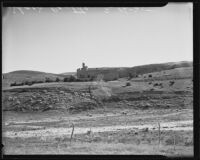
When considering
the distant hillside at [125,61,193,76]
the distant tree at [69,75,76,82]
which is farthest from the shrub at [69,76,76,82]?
the distant hillside at [125,61,193,76]

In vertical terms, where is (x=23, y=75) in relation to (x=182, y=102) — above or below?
above

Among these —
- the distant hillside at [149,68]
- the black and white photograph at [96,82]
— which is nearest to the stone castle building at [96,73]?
the black and white photograph at [96,82]

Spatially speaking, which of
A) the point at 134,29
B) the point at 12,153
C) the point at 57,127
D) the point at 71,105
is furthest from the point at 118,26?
the point at 12,153

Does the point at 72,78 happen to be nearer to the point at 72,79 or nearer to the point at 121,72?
the point at 72,79

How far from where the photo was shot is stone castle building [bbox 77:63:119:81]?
3.11 meters

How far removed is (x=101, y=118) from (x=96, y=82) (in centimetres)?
40

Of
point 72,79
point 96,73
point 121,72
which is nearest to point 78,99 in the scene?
point 72,79

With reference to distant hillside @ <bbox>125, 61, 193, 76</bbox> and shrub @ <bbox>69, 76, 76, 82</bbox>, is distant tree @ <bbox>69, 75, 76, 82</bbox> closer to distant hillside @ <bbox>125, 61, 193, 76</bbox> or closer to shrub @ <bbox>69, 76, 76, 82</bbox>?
shrub @ <bbox>69, 76, 76, 82</bbox>

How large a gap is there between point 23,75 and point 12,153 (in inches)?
32.4

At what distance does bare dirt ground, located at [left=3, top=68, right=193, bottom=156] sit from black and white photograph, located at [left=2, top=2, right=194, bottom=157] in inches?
0.4

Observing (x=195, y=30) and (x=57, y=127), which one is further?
(x=57, y=127)

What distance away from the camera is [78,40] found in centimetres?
311

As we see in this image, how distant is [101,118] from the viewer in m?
3.10

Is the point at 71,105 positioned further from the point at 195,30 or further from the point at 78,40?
the point at 195,30
